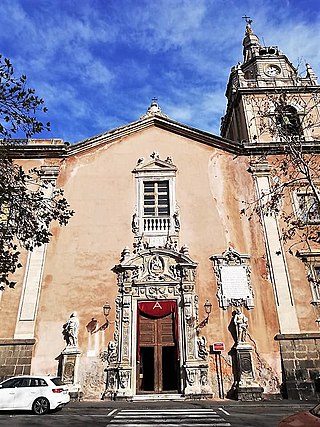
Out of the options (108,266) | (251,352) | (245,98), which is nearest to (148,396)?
(251,352)

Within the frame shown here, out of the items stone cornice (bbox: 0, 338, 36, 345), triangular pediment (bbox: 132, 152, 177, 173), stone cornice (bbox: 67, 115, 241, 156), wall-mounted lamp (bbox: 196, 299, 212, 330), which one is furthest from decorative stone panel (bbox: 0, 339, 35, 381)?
stone cornice (bbox: 67, 115, 241, 156)

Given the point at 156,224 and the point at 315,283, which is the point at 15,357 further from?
the point at 315,283

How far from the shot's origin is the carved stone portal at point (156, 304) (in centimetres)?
1402

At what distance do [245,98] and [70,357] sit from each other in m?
18.8

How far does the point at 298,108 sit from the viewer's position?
23.4 metres

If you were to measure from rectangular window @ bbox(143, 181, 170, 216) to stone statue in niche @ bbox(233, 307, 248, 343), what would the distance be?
566 centimetres

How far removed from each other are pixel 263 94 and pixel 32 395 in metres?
21.6

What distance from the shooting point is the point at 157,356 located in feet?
48.4

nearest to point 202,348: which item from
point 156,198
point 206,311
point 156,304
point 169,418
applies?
point 206,311

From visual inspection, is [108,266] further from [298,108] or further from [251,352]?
→ [298,108]

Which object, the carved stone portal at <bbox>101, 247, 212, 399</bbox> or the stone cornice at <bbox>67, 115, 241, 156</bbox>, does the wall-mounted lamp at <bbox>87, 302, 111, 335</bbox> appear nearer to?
the carved stone portal at <bbox>101, 247, 212, 399</bbox>

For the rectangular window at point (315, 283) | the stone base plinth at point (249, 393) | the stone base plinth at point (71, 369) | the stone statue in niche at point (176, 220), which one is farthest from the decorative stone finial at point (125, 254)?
the rectangular window at point (315, 283)

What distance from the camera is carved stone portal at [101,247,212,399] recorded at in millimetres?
14016

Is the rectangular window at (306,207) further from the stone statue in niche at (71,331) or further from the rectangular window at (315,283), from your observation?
the stone statue in niche at (71,331)
